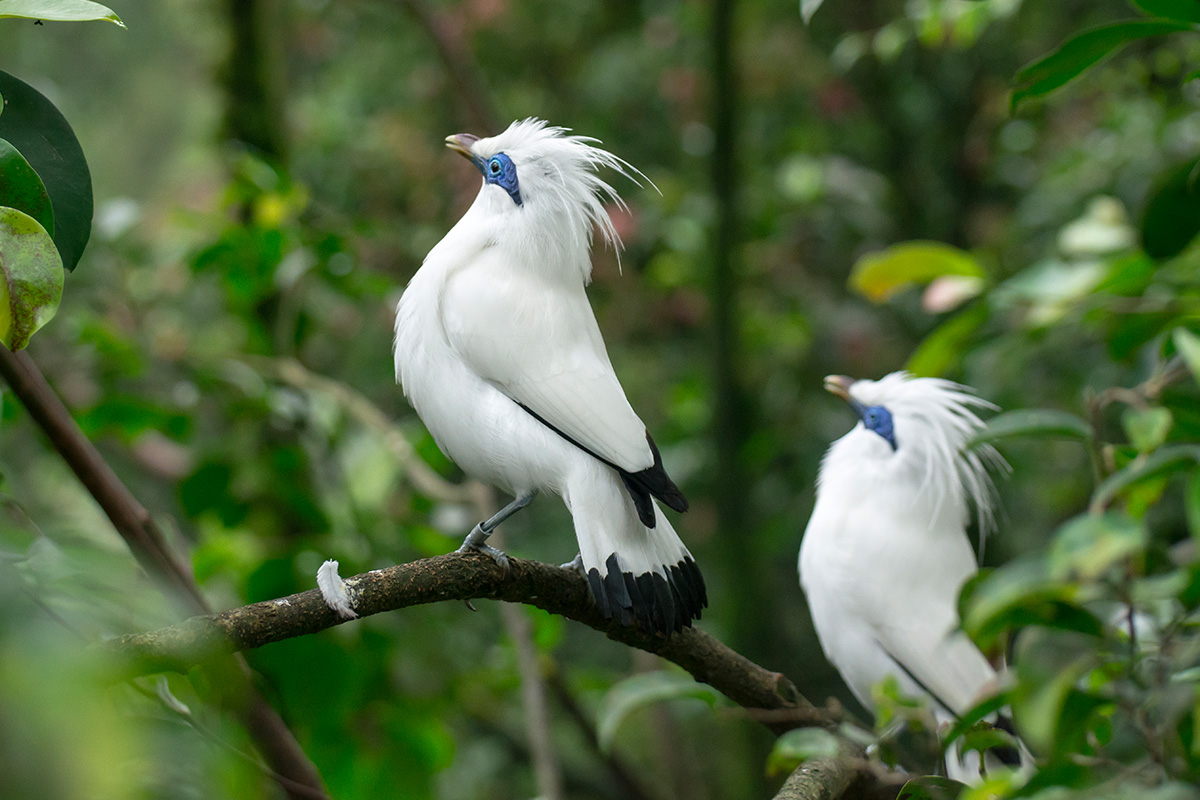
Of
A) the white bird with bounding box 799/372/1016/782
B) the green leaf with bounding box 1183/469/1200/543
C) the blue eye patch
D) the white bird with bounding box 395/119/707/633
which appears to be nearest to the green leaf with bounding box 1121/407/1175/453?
the green leaf with bounding box 1183/469/1200/543

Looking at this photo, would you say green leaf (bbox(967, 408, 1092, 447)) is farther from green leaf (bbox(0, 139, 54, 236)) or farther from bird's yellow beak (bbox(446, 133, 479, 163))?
bird's yellow beak (bbox(446, 133, 479, 163))

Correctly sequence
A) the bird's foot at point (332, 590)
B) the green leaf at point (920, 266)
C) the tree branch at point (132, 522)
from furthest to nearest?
1. the green leaf at point (920, 266)
2. the tree branch at point (132, 522)
3. the bird's foot at point (332, 590)

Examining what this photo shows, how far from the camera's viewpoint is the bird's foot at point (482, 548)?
1281mm

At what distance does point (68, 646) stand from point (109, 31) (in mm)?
5837

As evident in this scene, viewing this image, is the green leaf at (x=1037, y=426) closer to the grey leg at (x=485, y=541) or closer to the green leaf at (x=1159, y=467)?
the green leaf at (x=1159, y=467)

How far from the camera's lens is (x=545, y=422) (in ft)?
4.75

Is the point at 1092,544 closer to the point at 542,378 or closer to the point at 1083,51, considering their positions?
the point at 1083,51

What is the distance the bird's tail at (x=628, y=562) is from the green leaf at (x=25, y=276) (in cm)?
75

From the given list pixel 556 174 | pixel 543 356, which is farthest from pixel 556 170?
pixel 543 356

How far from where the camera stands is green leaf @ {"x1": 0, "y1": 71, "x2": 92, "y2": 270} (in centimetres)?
97

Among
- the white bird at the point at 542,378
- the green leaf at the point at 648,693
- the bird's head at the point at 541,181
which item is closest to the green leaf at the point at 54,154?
the white bird at the point at 542,378

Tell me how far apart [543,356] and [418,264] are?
3217mm

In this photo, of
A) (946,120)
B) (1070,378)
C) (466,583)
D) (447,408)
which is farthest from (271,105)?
(946,120)

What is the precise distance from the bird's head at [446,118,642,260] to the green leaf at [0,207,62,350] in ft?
2.74
